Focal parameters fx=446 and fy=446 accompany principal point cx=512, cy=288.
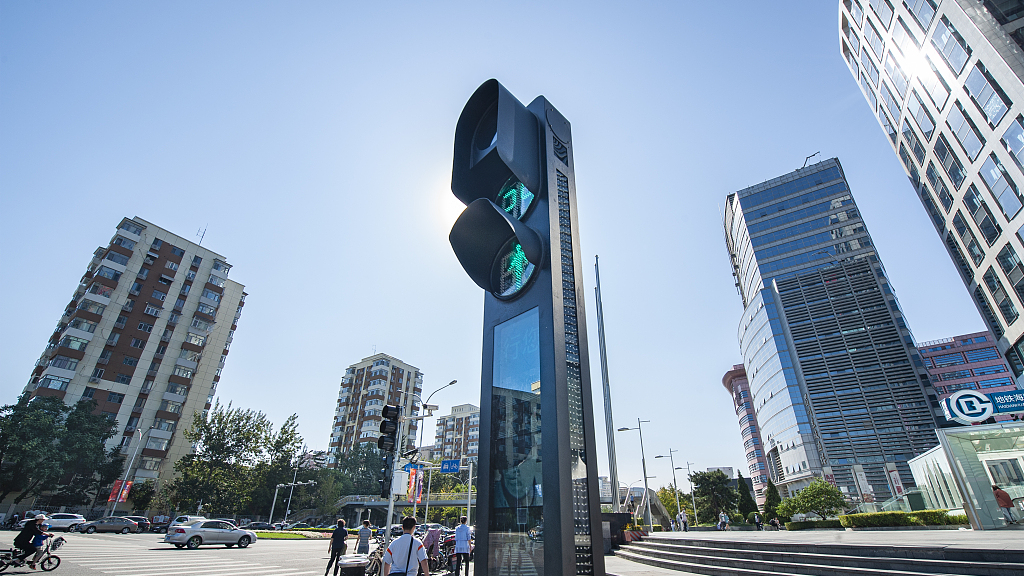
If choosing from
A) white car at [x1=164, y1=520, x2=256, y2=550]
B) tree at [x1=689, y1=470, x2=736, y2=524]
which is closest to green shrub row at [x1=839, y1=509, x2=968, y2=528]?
white car at [x1=164, y1=520, x2=256, y2=550]

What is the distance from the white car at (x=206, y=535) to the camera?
20.7 meters

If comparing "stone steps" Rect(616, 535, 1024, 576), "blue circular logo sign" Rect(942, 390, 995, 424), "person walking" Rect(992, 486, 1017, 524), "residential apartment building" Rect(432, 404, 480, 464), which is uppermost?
"residential apartment building" Rect(432, 404, 480, 464)

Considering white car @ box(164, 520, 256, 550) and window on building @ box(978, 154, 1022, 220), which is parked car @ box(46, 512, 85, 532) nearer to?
white car @ box(164, 520, 256, 550)

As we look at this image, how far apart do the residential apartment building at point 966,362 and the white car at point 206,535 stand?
361ft

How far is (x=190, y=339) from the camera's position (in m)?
52.5

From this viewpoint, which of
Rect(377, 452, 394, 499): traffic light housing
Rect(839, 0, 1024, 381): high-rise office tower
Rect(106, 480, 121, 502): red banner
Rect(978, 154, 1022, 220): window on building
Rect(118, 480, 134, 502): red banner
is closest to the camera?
Rect(377, 452, 394, 499): traffic light housing

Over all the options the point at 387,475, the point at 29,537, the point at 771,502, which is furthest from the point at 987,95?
the point at 29,537

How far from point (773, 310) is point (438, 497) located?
5464 cm

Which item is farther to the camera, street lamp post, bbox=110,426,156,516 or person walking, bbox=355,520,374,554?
street lamp post, bbox=110,426,156,516

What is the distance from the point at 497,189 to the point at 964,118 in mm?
32618

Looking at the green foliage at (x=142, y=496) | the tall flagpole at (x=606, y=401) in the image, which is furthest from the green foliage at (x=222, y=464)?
the tall flagpole at (x=606, y=401)

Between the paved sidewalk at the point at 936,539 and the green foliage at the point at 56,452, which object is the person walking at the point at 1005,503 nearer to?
the paved sidewalk at the point at 936,539

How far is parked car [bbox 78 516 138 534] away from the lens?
29.0 metres

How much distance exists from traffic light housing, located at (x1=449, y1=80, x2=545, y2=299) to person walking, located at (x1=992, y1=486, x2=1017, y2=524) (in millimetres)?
19299
